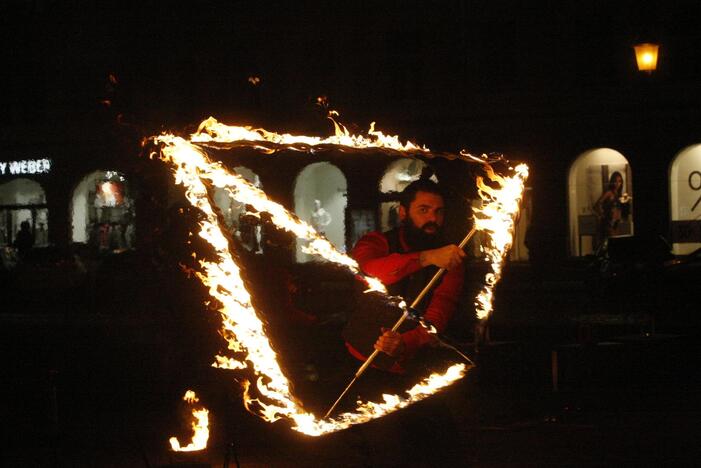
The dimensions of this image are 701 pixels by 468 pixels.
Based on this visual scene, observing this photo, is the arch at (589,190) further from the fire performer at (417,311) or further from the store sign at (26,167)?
the fire performer at (417,311)

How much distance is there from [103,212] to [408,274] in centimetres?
3210

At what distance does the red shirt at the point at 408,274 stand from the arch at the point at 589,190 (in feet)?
88.6

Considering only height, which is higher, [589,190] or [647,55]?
[647,55]

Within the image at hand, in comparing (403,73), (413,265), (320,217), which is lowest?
(413,265)

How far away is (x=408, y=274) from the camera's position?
19.7 ft

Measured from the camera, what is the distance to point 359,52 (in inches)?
1371

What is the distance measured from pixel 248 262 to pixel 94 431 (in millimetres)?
2711

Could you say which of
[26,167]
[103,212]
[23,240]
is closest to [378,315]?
[23,240]

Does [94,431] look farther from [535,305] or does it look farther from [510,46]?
[510,46]

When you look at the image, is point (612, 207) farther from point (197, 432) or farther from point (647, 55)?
point (197, 432)

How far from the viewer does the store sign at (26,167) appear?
1489 inches

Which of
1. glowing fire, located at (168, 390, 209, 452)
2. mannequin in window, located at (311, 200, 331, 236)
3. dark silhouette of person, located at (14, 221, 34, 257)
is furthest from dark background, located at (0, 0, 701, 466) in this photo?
glowing fire, located at (168, 390, 209, 452)

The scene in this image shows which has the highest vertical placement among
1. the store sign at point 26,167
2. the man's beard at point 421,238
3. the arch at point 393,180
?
the store sign at point 26,167

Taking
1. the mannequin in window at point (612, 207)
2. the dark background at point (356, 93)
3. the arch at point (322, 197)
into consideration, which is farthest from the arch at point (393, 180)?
the mannequin in window at point (612, 207)
